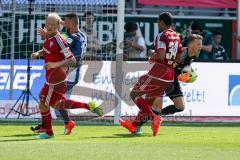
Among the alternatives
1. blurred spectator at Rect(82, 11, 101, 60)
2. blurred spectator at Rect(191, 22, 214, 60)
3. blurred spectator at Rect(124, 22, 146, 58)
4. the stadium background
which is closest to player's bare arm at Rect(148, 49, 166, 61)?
the stadium background

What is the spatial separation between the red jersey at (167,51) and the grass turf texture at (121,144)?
3.67 feet

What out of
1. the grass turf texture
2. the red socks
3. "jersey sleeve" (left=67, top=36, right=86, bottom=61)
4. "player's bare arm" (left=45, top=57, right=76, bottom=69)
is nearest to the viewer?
the grass turf texture

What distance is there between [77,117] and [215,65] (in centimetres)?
368

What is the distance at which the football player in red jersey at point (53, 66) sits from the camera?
14.1 m

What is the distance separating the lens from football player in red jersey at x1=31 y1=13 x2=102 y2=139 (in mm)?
14078

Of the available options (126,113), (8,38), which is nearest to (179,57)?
(126,113)

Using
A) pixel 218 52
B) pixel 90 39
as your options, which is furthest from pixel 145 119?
pixel 218 52

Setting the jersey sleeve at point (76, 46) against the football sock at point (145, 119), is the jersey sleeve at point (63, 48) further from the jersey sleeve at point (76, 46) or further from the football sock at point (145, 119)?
the football sock at point (145, 119)

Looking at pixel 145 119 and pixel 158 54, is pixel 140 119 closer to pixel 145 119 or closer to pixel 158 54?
pixel 145 119

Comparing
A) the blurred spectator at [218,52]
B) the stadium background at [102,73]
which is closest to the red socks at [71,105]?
the stadium background at [102,73]

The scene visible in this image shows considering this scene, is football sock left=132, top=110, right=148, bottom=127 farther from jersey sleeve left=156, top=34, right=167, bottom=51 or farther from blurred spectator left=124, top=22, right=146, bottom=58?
blurred spectator left=124, top=22, right=146, bottom=58

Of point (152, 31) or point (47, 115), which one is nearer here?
point (47, 115)

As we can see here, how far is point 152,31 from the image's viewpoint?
81.9ft

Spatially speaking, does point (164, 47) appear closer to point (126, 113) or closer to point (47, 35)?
point (47, 35)
